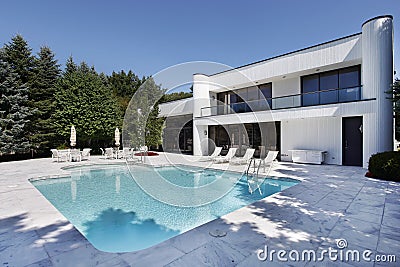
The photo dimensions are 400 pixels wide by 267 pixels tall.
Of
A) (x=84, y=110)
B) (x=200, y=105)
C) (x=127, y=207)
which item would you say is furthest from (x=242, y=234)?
(x=84, y=110)

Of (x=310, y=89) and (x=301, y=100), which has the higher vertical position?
(x=310, y=89)

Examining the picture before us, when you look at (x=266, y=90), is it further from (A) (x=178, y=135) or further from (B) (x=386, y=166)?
(A) (x=178, y=135)

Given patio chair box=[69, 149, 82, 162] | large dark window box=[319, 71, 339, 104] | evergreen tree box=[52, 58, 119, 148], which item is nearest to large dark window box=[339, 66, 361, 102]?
large dark window box=[319, 71, 339, 104]

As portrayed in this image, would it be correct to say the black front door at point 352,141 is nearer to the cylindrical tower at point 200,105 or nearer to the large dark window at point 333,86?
the large dark window at point 333,86

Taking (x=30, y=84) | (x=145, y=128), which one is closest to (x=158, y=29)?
A: (x=145, y=128)

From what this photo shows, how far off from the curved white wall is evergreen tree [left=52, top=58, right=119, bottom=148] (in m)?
18.9

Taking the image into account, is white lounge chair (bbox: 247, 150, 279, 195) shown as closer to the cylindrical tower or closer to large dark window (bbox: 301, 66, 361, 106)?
large dark window (bbox: 301, 66, 361, 106)

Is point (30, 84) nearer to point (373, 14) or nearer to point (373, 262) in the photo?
point (373, 262)

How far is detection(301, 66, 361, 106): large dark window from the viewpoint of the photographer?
1083 centimetres

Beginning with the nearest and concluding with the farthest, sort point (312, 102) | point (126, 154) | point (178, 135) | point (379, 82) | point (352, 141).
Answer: point (379, 82) < point (352, 141) < point (312, 102) < point (126, 154) < point (178, 135)

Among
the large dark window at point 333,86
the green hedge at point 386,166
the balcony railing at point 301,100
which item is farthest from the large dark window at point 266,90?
the green hedge at point 386,166

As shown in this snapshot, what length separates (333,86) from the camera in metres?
Answer: 12.4

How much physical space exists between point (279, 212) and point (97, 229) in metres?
4.27

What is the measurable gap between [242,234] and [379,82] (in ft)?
35.0
